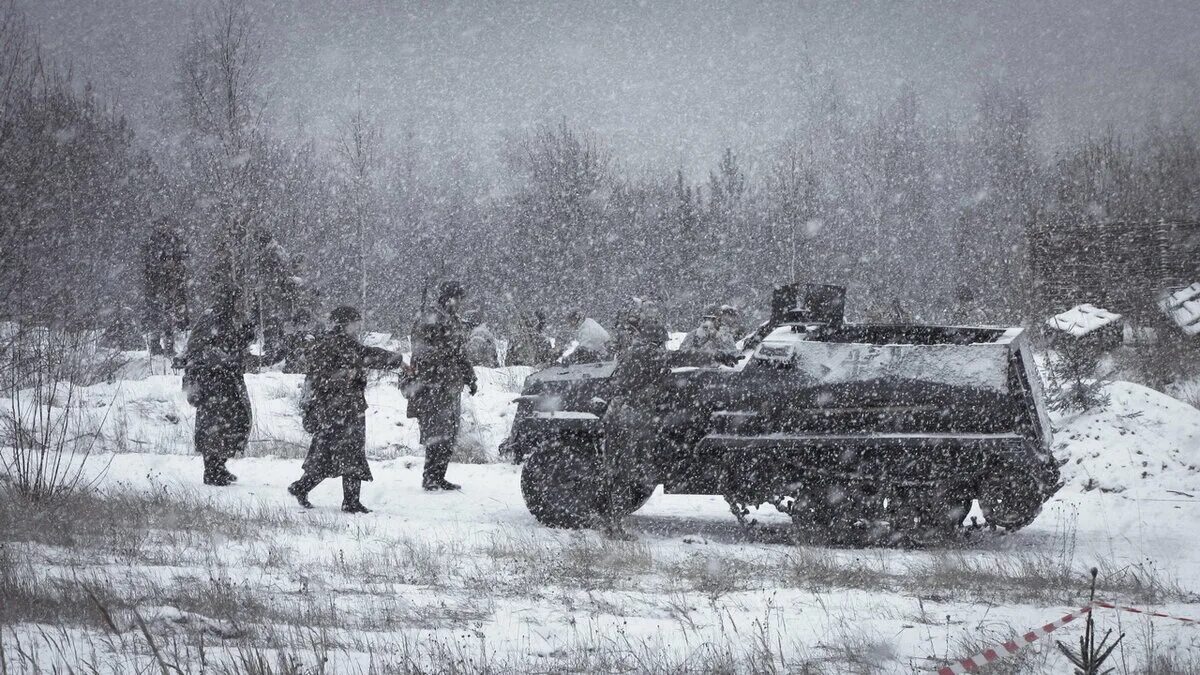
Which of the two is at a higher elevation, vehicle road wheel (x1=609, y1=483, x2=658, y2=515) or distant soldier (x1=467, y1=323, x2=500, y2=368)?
distant soldier (x1=467, y1=323, x2=500, y2=368)

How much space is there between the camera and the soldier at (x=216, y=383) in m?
10.1

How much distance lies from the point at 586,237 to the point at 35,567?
104ft

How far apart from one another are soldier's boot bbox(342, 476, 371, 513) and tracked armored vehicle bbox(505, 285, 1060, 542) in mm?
1583

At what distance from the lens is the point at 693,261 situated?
38031 millimetres

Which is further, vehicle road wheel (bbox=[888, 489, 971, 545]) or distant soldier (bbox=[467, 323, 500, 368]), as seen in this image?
distant soldier (bbox=[467, 323, 500, 368])

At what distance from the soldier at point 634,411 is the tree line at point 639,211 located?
15.8 m

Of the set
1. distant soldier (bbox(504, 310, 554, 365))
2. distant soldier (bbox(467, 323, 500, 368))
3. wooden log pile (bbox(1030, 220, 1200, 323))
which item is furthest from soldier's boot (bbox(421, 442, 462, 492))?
wooden log pile (bbox(1030, 220, 1200, 323))

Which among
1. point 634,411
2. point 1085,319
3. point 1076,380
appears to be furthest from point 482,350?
point 634,411

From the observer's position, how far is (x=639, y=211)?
4184cm

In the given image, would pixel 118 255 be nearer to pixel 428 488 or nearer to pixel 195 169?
pixel 195 169

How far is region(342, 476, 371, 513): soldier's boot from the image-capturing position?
29.2ft

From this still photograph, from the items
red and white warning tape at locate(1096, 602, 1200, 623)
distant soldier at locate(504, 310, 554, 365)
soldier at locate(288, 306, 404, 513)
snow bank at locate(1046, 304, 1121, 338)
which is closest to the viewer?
red and white warning tape at locate(1096, 602, 1200, 623)

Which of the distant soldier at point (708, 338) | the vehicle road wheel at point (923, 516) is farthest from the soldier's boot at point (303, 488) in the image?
the distant soldier at point (708, 338)

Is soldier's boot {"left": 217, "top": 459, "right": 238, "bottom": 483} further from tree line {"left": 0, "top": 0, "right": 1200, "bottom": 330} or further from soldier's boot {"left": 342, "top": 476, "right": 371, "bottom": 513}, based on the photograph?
tree line {"left": 0, "top": 0, "right": 1200, "bottom": 330}
